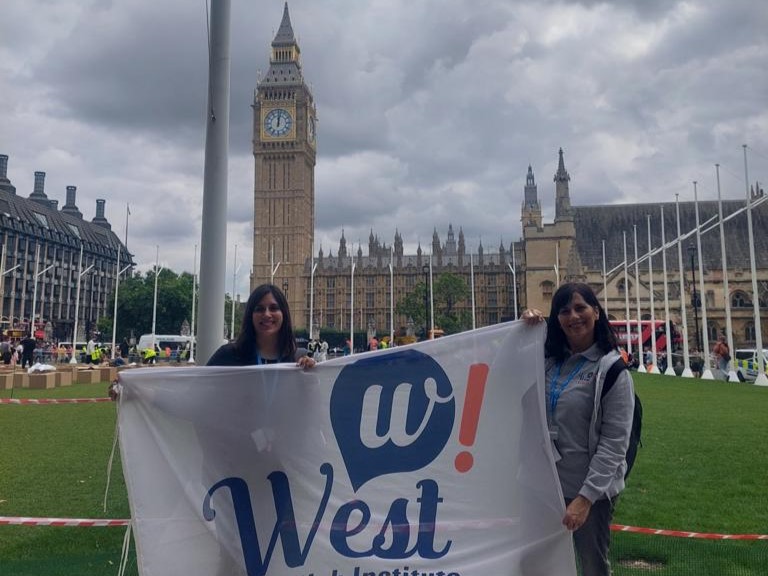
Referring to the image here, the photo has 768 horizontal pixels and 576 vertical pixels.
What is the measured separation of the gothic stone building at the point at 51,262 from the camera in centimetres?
6920

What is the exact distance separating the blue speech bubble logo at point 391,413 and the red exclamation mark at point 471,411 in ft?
0.24

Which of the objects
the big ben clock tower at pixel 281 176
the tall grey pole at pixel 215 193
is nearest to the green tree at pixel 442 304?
the big ben clock tower at pixel 281 176

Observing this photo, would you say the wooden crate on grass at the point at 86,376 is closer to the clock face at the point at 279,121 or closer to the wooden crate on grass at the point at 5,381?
the wooden crate on grass at the point at 5,381

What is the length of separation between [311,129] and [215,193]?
90272 millimetres

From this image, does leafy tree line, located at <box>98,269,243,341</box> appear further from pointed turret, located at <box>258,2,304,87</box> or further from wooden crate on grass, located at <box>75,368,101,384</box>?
wooden crate on grass, located at <box>75,368,101,384</box>

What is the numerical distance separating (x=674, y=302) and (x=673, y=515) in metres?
61.8

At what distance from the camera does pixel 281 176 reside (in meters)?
87.8

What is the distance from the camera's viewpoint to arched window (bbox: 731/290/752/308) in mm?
62188

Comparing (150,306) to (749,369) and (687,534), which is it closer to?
A: (749,369)

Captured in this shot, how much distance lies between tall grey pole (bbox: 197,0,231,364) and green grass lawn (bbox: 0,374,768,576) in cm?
182

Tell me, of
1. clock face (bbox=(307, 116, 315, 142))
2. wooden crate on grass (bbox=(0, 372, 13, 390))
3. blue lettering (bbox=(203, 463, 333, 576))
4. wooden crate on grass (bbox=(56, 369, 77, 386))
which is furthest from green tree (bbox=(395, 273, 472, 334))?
blue lettering (bbox=(203, 463, 333, 576))

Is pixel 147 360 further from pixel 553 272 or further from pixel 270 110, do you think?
pixel 270 110

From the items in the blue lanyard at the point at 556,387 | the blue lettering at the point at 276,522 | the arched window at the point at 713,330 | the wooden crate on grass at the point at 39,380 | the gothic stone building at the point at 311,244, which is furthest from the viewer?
the gothic stone building at the point at 311,244

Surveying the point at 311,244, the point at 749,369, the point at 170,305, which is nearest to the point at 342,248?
the point at 311,244
